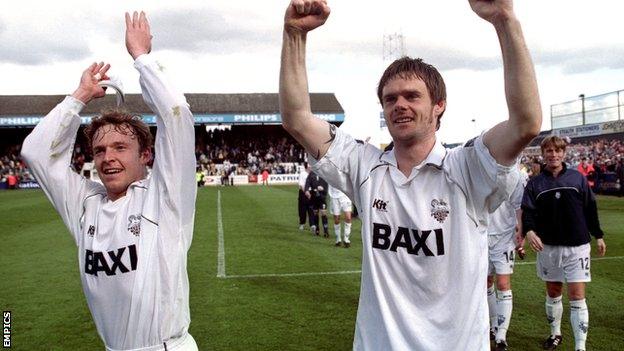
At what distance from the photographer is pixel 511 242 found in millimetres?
7305

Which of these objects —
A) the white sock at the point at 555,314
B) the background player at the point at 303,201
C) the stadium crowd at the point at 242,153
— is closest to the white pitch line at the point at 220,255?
the background player at the point at 303,201

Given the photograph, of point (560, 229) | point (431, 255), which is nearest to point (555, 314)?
point (560, 229)

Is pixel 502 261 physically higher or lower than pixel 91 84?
lower

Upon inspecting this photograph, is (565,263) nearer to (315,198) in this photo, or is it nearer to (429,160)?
(429,160)

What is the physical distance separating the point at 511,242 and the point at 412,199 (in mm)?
5007

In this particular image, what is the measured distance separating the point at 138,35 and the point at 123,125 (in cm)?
52

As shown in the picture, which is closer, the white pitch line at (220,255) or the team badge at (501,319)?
the team badge at (501,319)

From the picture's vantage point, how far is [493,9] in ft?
7.67

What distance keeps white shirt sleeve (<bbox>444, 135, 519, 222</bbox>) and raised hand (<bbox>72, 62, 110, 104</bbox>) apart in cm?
217

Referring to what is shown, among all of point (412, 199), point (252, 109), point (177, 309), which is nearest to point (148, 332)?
point (177, 309)

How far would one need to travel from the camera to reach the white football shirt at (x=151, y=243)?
3.02m

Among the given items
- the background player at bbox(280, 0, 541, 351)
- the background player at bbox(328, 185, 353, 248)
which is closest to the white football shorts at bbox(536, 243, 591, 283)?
the background player at bbox(280, 0, 541, 351)

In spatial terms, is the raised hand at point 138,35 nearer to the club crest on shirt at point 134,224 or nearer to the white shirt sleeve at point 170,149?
the white shirt sleeve at point 170,149

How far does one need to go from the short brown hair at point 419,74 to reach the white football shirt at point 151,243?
3.44 feet
